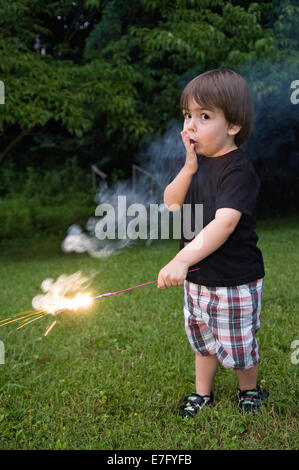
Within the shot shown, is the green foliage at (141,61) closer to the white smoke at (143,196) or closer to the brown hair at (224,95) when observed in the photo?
the white smoke at (143,196)

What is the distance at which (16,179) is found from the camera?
1413 centimetres

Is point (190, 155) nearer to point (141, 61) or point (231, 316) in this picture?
point (231, 316)

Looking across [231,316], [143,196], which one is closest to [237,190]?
[231,316]

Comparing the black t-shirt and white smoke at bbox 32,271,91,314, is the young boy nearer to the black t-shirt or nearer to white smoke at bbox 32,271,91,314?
the black t-shirt

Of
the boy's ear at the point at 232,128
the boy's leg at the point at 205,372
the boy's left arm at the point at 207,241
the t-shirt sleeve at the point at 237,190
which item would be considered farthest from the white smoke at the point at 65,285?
the boy's ear at the point at 232,128

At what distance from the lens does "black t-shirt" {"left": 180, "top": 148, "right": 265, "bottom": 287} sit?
2.14 meters

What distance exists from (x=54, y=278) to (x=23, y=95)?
291 centimetres

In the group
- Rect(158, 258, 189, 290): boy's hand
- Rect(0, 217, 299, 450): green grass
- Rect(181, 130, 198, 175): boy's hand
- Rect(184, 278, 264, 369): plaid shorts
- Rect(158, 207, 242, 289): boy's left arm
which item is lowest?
Rect(0, 217, 299, 450): green grass

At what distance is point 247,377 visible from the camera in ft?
8.00

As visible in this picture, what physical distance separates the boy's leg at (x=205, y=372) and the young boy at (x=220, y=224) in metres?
0.08

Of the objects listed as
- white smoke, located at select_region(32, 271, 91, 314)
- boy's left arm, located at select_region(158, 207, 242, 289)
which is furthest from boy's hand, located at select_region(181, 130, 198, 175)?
white smoke, located at select_region(32, 271, 91, 314)

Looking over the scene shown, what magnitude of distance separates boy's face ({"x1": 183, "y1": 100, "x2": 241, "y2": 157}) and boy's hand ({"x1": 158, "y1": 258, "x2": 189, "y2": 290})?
22.7 inches

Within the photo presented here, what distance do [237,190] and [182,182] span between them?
30 cm

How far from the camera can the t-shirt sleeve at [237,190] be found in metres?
2.07
